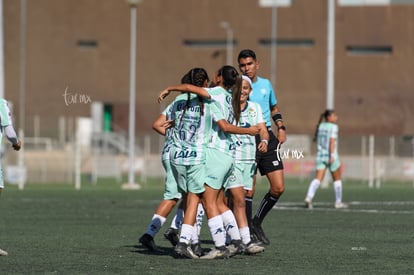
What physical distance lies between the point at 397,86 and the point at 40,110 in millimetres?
22704

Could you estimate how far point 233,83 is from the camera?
1313 centimetres

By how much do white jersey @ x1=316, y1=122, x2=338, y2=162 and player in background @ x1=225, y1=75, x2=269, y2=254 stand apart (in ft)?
35.7

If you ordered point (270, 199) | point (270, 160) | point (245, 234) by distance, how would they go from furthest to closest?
point (270, 199) → point (270, 160) → point (245, 234)

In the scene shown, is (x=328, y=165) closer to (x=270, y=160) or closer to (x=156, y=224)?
(x=270, y=160)

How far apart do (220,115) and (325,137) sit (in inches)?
494

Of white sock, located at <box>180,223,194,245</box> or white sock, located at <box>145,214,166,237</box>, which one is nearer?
white sock, located at <box>180,223,194,245</box>

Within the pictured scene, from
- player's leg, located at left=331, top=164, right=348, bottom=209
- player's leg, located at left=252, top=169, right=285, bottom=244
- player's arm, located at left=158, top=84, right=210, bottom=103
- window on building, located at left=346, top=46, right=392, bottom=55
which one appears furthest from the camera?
window on building, located at left=346, top=46, right=392, bottom=55

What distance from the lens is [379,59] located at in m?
73.6

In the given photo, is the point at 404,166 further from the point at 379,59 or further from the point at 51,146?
the point at 379,59

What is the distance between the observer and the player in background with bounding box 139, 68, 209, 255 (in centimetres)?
1331

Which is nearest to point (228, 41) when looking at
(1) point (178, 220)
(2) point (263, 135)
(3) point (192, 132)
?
(1) point (178, 220)

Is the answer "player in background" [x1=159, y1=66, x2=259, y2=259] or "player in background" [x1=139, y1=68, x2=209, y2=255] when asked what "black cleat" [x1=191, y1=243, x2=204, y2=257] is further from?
"player in background" [x1=159, y1=66, x2=259, y2=259]

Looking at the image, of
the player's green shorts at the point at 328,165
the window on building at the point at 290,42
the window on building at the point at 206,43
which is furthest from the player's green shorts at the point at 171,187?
the window on building at the point at 206,43

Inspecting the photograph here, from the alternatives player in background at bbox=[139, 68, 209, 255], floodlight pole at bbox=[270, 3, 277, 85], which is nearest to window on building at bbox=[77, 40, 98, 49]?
floodlight pole at bbox=[270, 3, 277, 85]
